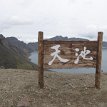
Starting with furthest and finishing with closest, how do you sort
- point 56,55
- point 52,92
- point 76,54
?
1. point 76,54
2. point 56,55
3. point 52,92

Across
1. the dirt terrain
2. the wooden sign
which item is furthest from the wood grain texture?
the dirt terrain

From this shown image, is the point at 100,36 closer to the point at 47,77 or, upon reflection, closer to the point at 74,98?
the point at 74,98

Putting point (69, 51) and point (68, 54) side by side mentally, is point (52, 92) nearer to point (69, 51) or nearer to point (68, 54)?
point (68, 54)

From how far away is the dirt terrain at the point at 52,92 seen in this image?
477 inches

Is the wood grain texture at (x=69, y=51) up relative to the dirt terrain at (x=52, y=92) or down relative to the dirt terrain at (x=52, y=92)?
up

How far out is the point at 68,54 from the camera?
13.3 meters

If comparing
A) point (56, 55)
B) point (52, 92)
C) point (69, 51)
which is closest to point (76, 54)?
point (69, 51)

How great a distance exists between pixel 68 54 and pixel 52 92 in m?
1.55

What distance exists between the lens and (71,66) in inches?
527

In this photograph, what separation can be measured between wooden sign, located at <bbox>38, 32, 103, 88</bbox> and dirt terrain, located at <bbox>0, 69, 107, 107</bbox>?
1.80 feet

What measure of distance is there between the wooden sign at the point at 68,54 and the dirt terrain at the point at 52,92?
0.55 meters

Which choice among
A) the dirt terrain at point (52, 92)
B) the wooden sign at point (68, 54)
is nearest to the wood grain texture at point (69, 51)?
the wooden sign at point (68, 54)

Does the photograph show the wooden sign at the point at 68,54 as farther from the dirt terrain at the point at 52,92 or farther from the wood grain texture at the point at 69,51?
the dirt terrain at the point at 52,92

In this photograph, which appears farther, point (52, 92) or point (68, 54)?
point (68, 54)
